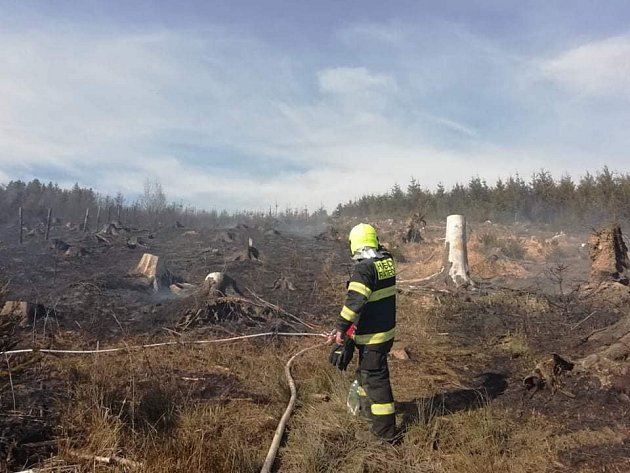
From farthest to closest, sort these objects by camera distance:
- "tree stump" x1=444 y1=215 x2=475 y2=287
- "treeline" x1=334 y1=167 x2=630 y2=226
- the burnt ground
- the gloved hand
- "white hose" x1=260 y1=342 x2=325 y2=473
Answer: "treeline" x1=334 y1=167 x2=630 y2=226 → "tree stump" x1=444 y1=215 x2=475 y2=287 → the burnt ground → the gloved hand → "white hose" x1=260 y1=342 x2=325 y2=473

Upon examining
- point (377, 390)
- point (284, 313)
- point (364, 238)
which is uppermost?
point (364, 238)

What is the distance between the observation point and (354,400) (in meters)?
4.47

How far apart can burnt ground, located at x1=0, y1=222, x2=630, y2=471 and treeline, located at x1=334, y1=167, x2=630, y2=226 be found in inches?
469

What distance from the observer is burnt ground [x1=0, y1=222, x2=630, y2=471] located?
173 inches

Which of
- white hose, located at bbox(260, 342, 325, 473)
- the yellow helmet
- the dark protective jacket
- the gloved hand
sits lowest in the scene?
white hose, located at bbox(260, 342, 325, 473)

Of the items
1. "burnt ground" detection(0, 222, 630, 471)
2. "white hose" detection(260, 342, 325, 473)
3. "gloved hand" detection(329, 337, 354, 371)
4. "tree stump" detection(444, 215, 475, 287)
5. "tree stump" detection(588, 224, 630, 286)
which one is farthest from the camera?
"tree stump" detection(444, 215, 475, 287)

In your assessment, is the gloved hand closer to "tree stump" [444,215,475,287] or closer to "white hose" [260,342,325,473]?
"white hose" [260,342,325,473]

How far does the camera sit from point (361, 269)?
410cm

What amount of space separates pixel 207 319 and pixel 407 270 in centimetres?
922

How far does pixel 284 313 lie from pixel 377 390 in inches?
227

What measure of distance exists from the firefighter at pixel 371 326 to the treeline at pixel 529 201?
1150 inches

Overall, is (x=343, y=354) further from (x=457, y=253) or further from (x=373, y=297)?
(x=457, y=253)

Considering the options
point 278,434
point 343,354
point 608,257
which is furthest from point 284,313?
point 608,257

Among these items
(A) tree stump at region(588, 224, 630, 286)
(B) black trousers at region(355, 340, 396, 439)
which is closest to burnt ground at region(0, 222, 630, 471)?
(A) tree stump at region(588, 224, 630, 286)
